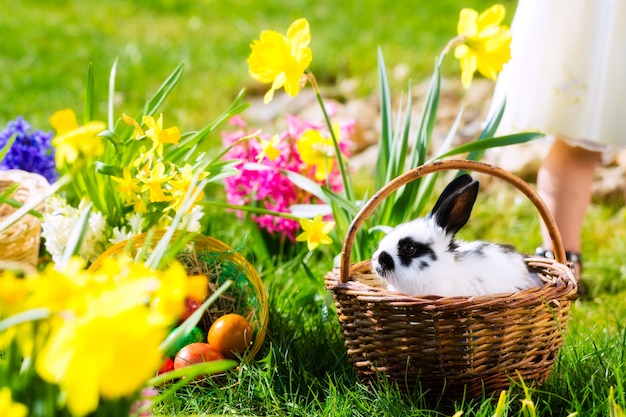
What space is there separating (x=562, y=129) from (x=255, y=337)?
1.26 meters

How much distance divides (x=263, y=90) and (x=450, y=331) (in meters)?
3.10

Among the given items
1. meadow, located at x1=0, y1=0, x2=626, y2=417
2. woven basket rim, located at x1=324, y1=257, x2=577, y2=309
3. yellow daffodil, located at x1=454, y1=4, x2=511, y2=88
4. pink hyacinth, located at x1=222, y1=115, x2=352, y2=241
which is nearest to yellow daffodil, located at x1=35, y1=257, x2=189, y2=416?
woven basket rim, located at x1=324, y1=257, x2=577, y2=309

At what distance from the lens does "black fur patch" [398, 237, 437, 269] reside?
6.06ft

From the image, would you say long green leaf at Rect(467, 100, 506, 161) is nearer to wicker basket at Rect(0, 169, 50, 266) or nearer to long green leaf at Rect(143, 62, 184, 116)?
long green leaf at Rect(143, 62, 184, 116)

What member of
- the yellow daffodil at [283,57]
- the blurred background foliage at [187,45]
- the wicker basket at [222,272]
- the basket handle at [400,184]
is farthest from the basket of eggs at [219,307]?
the blurred background foliage at [187,45]

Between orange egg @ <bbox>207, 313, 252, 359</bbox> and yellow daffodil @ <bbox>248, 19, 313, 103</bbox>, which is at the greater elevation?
yellow daffodil @ <bbox>248, 19, 313, 103</bbox>

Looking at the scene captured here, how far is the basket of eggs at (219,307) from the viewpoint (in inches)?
76.6

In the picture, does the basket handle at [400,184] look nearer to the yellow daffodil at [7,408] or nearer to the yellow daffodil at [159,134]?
the yellow daffodil at [159,134]

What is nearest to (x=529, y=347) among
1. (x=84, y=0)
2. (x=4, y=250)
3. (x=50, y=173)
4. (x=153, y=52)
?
(x=4, y=250)

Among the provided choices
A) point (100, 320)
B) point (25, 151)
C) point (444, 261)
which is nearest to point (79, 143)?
point (100, 320)

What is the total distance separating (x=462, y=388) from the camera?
1768 millimetres

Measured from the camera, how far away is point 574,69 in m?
2.63

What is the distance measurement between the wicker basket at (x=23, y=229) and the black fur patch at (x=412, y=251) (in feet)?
3.45

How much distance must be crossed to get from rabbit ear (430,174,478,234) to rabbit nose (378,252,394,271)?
0.14 m
